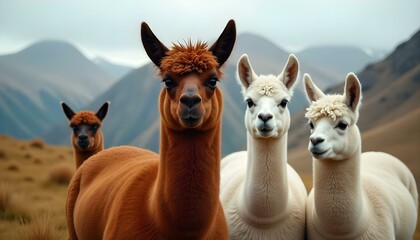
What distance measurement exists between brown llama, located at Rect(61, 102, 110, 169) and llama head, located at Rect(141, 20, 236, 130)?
459 centimetres

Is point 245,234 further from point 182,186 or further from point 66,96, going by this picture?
point 66,96

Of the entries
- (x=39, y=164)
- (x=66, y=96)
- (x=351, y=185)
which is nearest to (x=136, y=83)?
(x=66, y=96)

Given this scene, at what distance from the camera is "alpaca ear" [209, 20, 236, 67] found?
387cm

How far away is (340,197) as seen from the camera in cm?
515

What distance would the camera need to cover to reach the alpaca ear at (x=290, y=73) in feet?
19.1

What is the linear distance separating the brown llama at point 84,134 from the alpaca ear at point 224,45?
475cm

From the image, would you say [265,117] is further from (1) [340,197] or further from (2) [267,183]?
(1) [340,197]

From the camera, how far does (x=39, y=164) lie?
15.7 metres

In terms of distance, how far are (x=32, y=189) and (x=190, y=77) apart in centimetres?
959

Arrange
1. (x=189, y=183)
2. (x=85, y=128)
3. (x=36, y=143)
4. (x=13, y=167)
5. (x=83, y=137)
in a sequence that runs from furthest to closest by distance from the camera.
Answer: (x=36, y=143) → (x=13, y=167) → (x=85, y=128) → (x=83, y=137) → (x=189, y=183)

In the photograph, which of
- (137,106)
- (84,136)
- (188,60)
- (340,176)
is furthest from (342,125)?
(137,106)

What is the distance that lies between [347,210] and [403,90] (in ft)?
226

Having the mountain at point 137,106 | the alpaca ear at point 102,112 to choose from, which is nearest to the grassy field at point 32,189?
the alpaca ear at point 102,112

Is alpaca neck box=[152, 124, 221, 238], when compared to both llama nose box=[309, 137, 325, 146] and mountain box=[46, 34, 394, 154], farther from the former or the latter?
mountain box=[46, 34, 394, 154]
